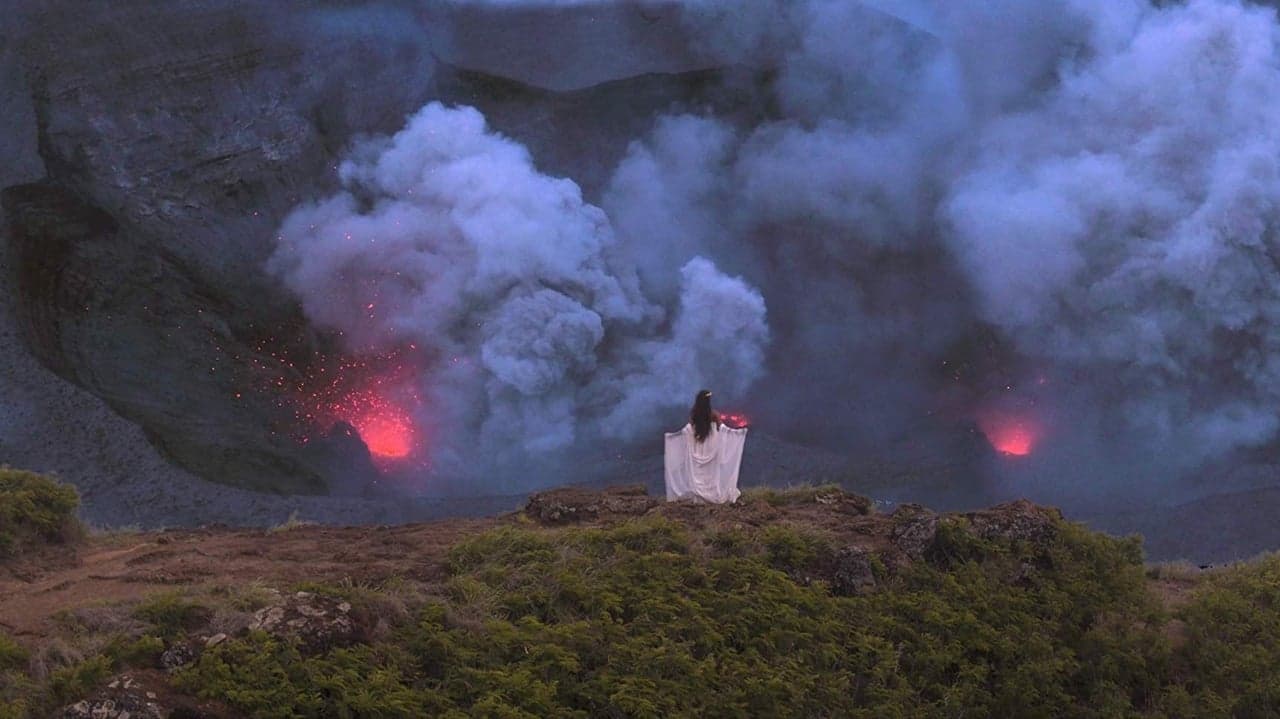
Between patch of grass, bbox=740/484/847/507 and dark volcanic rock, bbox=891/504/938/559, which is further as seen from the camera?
patch of grass, bbox=740/484/847/507

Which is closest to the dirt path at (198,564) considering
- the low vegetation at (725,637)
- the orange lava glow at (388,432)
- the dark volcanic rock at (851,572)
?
the low vegetation at (725,637)

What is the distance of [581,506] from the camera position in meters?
10.2

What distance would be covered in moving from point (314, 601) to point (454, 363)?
1139 cm

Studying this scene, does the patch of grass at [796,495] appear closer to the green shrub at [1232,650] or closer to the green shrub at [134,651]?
the green shrub at [1232,650]

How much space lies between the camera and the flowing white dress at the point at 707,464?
10992mm

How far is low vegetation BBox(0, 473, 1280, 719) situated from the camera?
628 cm

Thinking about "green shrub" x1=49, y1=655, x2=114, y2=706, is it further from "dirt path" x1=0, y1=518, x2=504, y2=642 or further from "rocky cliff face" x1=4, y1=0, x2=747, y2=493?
"rocky cliff face" x1=4, y1=0, x2=747, y2=493

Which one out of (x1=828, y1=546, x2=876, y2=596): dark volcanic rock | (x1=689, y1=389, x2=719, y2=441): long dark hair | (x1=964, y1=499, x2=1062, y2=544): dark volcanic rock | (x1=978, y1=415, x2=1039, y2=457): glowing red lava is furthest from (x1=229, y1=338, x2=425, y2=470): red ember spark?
(x1=964, y1=499, x2=1062, y2=544): dark volcanic rock

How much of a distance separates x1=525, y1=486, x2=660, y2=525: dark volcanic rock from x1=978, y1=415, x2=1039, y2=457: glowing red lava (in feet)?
29.7

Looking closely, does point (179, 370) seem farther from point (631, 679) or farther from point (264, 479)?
point (631, 679)

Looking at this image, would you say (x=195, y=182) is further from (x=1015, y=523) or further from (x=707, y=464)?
(x=1015, y=523)

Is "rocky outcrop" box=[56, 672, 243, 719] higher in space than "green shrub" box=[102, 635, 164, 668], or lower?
lower

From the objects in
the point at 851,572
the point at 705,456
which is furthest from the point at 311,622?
the point at 705,456

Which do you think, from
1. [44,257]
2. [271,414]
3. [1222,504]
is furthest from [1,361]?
[1222,504]
